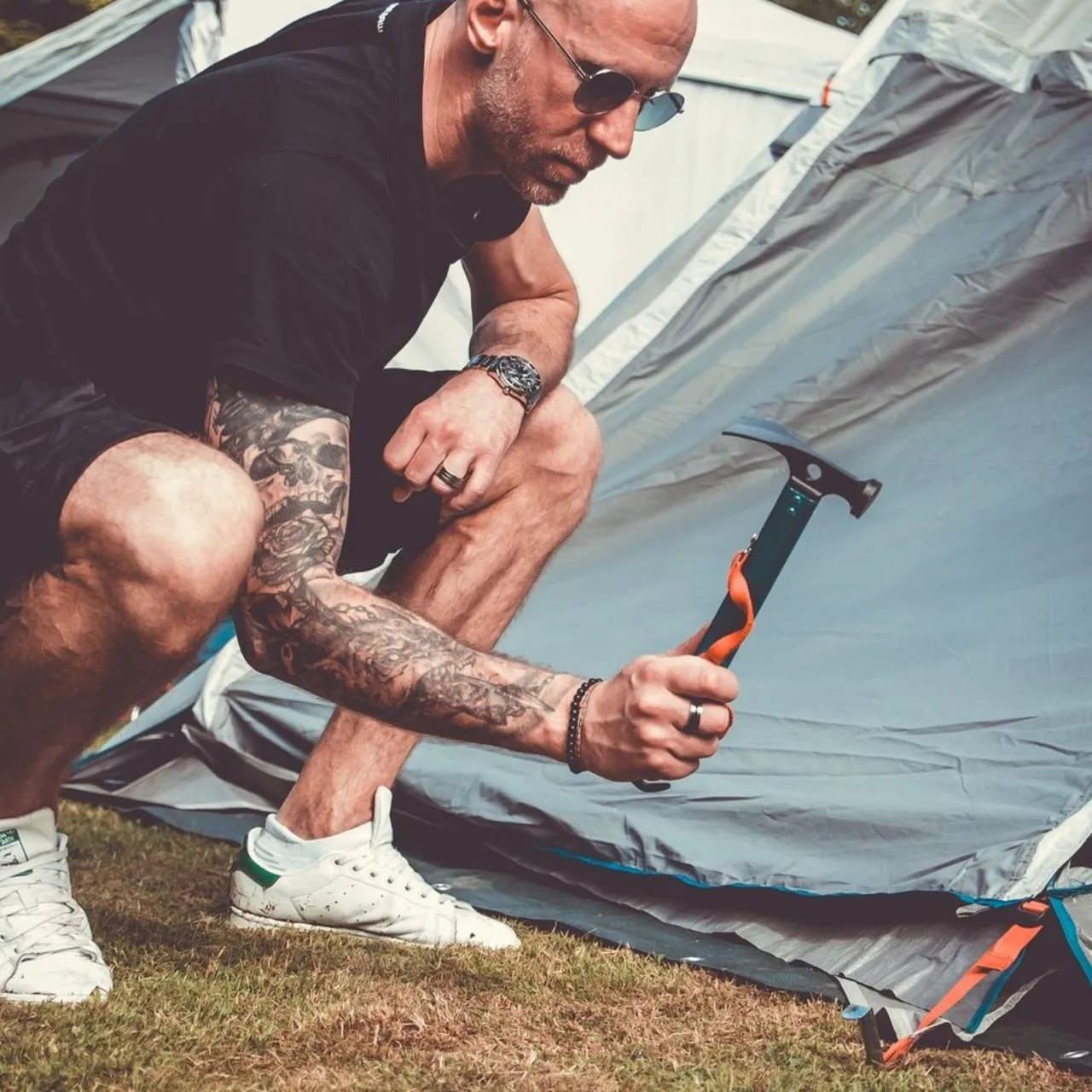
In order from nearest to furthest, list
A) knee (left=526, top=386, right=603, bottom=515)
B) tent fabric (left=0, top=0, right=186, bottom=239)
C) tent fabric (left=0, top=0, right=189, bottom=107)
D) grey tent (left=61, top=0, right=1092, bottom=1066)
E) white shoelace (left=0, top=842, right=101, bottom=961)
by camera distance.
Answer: white shoelace (left=0, top=842, right=101, bottom=961) → grey tent (left=61, top=0, right=1092, bottom=1066) → knee (left=526, top=386, right=603, bottom=515) → tent fabric (left=0, top=0, right=189, bottom=107) → tent fabric (left=0, top=0, right=186, bottom=239)

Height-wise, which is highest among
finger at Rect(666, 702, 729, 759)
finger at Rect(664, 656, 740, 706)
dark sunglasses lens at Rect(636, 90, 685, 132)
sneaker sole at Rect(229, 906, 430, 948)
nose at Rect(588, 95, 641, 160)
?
dark sunglasses lens at Rect(636, 90, 685, 132)

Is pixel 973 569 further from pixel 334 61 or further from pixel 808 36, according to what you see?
pixel 808 36

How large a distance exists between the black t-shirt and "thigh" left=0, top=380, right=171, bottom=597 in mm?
57

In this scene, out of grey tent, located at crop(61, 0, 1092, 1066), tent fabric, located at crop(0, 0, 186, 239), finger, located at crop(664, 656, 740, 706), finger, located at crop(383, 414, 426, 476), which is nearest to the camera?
finger, located at crop(664, 656, 740, 706)

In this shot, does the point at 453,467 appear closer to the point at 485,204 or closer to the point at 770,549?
the point at 485,204

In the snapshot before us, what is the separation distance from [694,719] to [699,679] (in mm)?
A: 38

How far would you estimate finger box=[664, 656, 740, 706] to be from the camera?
130 cm

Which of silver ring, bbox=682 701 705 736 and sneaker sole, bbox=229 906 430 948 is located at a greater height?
silver ring, bbox=682 701 705 736

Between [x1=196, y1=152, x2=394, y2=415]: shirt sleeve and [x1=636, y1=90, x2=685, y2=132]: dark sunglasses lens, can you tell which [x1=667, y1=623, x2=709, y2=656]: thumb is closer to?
[x1=196, y1=152, x2=394, y2=415]: shirt sleeve

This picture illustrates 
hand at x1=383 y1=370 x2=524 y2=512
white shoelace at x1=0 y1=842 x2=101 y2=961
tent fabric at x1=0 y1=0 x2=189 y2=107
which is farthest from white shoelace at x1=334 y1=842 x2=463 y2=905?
tent fabric at x1=0 y1=0 x2=189 y2=107

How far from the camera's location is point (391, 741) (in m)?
1.96

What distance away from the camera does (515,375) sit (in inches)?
75.2

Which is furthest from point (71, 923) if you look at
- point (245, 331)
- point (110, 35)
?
point (110, 35)

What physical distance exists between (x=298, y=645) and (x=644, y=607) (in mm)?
1158
